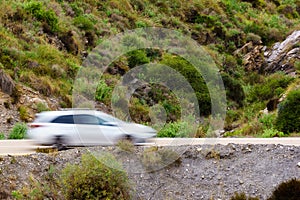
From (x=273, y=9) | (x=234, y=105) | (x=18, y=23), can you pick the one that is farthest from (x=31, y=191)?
(x=273, y=9)

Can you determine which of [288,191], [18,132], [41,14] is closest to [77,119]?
[18,132]

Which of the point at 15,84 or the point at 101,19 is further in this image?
the point at 101,19

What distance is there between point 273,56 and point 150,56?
42.7ft

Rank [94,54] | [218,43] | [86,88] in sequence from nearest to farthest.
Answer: [86,88], [94,54], [218,43]

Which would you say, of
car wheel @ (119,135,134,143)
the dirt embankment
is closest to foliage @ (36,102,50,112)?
car wheel @ (119,135,134,143)

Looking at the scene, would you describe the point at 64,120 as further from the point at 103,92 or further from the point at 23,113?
the point at 103,92

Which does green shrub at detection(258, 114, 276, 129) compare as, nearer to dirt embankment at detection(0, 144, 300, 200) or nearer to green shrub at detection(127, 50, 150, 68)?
dirt embankment at detection(0, 144, 300, 200)

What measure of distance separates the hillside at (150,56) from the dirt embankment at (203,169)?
5206 millimetres

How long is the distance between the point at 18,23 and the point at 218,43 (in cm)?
2321

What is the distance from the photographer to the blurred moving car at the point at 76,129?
16297 mm

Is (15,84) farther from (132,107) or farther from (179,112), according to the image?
(179,112)

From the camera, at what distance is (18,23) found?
33.6 m

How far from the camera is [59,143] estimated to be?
16.5 metres

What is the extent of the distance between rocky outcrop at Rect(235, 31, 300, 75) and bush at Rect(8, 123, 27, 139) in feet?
86.5
